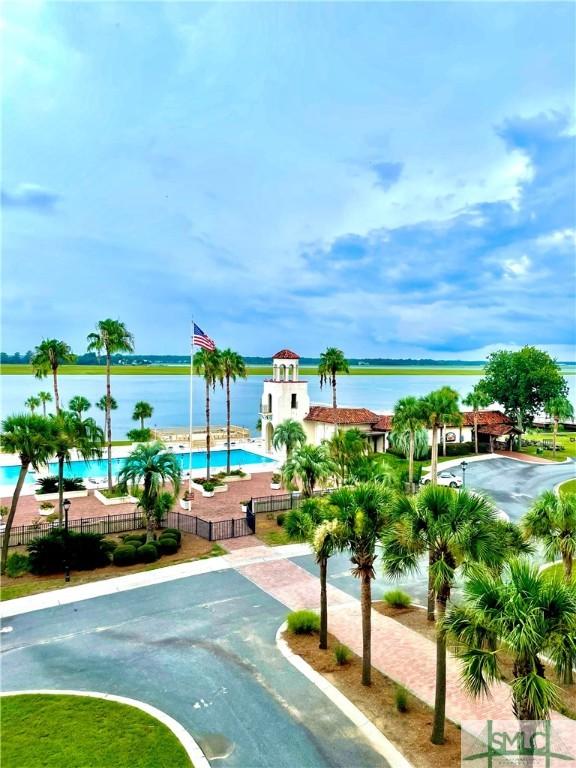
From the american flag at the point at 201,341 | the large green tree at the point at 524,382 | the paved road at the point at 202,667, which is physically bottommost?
the paved road at the point at 202,667

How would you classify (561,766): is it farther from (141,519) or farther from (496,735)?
(141,519)

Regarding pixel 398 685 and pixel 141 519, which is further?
pixel 141 519

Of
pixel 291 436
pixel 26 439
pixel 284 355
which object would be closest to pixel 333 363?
pixel 284 355

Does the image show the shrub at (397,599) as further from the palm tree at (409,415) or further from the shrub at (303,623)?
the palm tree at (409,415)

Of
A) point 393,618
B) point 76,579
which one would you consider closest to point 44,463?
point 76,579

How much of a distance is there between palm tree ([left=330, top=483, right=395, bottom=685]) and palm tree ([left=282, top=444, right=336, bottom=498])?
36.6 ft

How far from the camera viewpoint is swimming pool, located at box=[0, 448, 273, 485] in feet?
137

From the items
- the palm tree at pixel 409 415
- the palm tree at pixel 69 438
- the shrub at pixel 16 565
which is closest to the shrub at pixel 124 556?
the shrub at pixel 16 565

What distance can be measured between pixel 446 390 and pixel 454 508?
25.4 meters

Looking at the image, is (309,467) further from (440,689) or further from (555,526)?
(440,689)

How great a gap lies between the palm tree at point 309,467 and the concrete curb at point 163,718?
13.5 m

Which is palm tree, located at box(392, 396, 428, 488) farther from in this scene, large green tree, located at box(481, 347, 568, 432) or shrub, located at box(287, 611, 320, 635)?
large green tree, located at box(481, 347, 568, 432)

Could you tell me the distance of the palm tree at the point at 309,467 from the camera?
79.9 feet

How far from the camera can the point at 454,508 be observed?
423 inches
